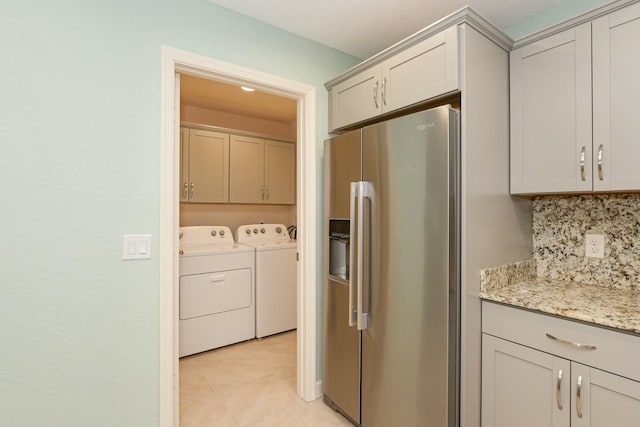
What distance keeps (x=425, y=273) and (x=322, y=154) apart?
113 cm

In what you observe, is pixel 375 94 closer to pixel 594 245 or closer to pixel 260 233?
pixel 594 245

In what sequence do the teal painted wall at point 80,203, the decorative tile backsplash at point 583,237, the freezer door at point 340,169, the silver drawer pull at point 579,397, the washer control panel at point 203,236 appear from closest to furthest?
1. the silver drawer pull at point 579,397
2. the teal painted wall at point 80,203
3. the decorative tile backsplash at point 583,237
4. the freezer door at point 340,169
5. the washer control panel at point 203,236

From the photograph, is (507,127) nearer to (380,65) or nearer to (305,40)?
(380,65)

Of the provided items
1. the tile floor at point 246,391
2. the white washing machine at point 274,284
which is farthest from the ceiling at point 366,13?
the tile floor at point 246,391

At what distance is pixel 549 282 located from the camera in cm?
183

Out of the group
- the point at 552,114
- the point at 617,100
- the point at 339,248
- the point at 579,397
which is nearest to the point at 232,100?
the point at 339,248

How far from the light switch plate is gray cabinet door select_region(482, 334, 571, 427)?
1734mm

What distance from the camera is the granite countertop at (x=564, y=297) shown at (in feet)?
4.11

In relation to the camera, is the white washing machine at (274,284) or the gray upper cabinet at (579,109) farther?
the white washing machine at (274,284)

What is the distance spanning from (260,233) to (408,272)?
2.39 m

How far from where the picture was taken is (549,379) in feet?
4.48

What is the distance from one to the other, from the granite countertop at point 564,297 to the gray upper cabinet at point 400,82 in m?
0.96

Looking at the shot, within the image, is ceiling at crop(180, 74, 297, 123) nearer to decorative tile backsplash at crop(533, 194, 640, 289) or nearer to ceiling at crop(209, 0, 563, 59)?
ceiling at crop(209, 0, 563, 59)

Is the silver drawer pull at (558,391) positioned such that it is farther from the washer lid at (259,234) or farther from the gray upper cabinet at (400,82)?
the washer lid at (259,234)
